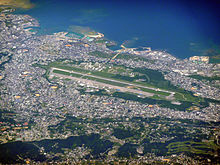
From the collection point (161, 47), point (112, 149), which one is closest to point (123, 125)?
point (112, 149)

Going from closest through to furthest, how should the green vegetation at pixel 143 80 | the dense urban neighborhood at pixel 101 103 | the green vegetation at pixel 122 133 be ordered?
the dense urban neighborhood at pixel 101 103 < the green vegetation at pixel 122 133 < the green vegetation at pixel 143 80

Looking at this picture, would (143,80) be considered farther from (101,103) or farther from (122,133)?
(122,133)

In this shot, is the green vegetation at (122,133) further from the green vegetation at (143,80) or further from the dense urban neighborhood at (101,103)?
the green vegetation at (143,80)

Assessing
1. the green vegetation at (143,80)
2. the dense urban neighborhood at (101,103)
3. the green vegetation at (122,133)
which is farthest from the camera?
the green vegetation at (143,80)

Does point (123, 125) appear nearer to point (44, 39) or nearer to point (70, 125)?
point (70, 125)

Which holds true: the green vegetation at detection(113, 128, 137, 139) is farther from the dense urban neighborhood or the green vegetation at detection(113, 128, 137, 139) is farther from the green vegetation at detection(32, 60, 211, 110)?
the green vegetation at detection(32, 60, 211, 110)

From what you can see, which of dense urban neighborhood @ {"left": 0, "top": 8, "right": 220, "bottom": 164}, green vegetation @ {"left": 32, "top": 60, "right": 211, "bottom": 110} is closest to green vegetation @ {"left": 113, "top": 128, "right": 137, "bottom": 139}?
dense urban neighborhood @ {"left": 0, "top": 8, "right": 220, "bottom": 164}

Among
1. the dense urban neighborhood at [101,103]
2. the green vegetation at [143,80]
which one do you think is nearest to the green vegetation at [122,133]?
the dense urban neighborhood at [101,103]

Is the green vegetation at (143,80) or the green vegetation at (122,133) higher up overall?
the green vegetation at (143,80)
